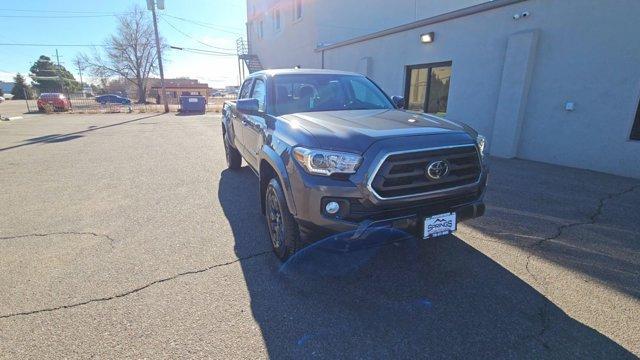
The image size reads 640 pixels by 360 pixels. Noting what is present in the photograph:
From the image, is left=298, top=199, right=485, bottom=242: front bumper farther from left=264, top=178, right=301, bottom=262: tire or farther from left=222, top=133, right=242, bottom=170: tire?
left=222, top=133, right=242, bottom=170: tire

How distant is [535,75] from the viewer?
23.3ft

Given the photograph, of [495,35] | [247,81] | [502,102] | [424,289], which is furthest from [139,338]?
[495,35]

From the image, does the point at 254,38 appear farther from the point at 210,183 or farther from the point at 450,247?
the point at 450,247

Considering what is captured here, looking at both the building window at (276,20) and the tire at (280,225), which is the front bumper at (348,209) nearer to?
the tire at (280,225)

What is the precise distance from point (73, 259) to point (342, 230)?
108 inches

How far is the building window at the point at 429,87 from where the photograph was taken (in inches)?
369

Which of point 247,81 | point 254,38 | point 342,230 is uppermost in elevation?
point 254,38

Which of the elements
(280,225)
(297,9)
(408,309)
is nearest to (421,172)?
(408,309)

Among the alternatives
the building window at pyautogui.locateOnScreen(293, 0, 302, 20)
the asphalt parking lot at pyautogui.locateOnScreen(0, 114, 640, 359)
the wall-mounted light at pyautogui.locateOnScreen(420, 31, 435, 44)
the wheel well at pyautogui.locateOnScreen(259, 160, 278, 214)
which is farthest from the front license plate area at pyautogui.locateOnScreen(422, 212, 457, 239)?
the building window at pyautogui.locateOnScreen(293, 0, 302, 20)

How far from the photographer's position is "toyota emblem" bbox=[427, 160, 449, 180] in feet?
8.31

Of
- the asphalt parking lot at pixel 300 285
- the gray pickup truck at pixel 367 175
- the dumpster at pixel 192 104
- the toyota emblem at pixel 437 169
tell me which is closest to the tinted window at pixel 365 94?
the gray pickup truck at pixel 367 175

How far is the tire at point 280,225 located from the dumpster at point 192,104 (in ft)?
75.5

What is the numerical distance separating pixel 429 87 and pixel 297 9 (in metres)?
13.6

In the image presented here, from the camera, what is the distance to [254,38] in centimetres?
3034
